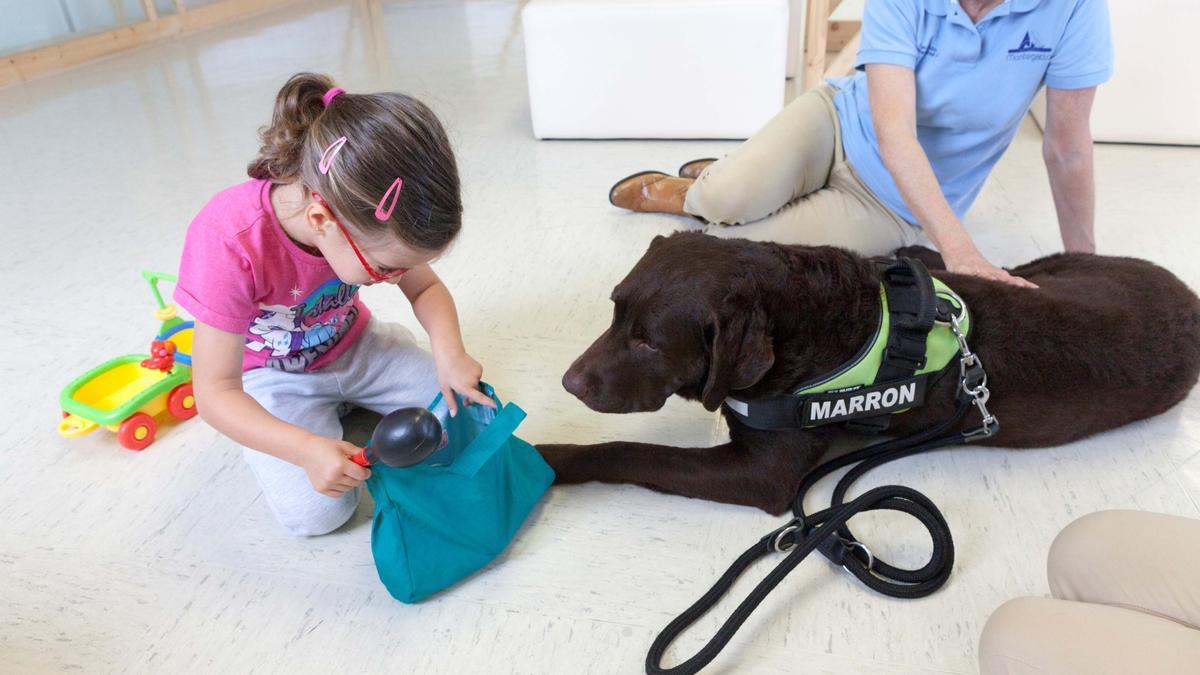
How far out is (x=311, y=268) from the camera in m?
1.41

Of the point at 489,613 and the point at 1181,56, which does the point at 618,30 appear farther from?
the point at 489,613

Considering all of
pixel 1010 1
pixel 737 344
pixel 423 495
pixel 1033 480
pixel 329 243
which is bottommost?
pixel 1033 480

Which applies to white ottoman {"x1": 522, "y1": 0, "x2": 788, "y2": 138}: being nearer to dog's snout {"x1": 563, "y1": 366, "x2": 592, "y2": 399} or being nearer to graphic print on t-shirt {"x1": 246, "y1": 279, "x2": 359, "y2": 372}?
graphic print on t-shirt {"x1": 246, "y1": 279, "x2": 359, "y2": 372}

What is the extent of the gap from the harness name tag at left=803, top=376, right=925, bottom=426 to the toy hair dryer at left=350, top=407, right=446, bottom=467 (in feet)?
2.15

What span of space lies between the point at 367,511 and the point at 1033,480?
1285mm

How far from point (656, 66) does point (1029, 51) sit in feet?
5.49

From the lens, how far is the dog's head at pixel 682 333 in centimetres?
135

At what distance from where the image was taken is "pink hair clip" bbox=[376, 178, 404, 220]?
117 centimetres

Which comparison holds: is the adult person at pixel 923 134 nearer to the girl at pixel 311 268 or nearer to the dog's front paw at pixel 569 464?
the dog's front paw at pixel 569 464

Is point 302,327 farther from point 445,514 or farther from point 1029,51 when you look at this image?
point 1029,51

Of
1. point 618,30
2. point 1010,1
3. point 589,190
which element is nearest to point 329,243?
point 1010,1

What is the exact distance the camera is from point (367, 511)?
157cm

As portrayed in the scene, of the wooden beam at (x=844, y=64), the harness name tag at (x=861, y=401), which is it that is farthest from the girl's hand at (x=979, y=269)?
the wooden beam at (x=844, y=64)

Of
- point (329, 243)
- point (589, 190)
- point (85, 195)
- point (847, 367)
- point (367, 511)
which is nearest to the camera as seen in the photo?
point (329, 243)
